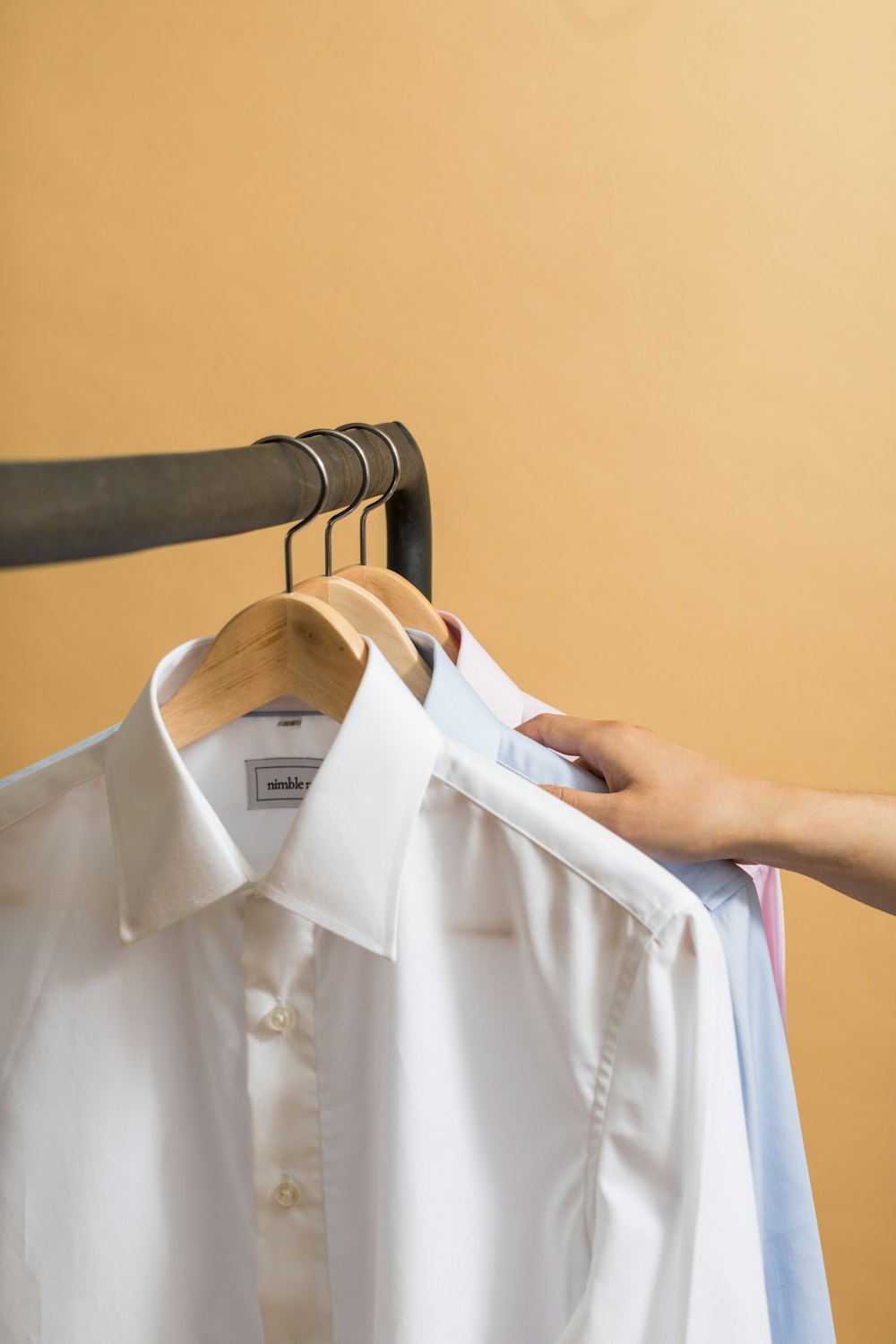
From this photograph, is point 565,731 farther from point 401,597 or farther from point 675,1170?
point 675,1170

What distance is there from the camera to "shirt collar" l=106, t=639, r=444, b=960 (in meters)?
0.57

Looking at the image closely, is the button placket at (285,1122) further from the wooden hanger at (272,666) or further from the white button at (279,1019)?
the wooden hanger at (272,666)

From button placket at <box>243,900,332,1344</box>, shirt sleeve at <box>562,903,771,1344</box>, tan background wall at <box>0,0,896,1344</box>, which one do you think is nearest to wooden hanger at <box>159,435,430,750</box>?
button placket at <box>243,900,332,1344</box>

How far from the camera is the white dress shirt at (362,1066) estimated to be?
56 centimetres

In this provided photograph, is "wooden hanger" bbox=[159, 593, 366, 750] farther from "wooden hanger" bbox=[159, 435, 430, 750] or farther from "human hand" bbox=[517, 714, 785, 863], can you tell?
"human hand" bbox=[517, 714, 785, 863]

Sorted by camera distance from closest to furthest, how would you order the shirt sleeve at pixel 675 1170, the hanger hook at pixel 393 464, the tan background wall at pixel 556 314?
the shirt sleeve at pixel 675 1170
the hanger hook at pixel 393 464
the tan background wall at pixel 556 314

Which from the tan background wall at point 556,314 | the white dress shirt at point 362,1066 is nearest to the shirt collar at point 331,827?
the white dress shirt at point 362,1066

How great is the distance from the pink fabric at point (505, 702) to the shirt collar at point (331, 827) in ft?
0.70

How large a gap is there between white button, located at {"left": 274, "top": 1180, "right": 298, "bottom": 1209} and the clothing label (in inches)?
9.0

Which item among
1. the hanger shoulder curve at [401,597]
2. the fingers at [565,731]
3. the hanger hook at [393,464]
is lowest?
the fingers at [565,731]

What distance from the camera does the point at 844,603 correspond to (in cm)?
158

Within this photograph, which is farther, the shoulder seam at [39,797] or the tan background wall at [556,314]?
the tan background wall at [556,314]

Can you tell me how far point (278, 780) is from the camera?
0.71m

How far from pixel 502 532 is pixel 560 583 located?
117 mm
